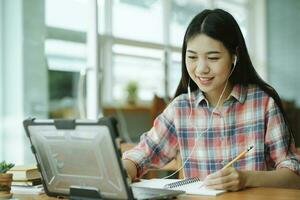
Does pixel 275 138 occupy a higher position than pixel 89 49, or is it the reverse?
pixel 89 49

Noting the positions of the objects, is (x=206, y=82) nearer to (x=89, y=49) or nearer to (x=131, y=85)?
(x=89, y=49)

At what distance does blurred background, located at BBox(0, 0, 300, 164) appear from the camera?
324cm

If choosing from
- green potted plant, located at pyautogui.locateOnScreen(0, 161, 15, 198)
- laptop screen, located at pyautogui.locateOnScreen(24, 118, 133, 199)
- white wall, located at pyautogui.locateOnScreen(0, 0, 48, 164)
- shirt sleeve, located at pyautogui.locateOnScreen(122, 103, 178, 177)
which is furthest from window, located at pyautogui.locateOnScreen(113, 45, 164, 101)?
laptop screen, located at pyautogui.locateOnScreen(24, 118, 133, 199)

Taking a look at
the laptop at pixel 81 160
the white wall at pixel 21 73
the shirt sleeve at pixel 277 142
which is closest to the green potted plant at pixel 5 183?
the laptop at pixel 81 160

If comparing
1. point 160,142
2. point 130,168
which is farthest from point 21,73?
point 130,168

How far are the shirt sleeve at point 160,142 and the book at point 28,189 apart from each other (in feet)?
1.23

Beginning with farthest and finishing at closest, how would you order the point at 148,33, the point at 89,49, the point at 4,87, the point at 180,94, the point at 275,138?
1. the point at 148,33
2. the point at 89,49
3. the point at 4,87
4. the point at 180,94
5. the point at 275,138

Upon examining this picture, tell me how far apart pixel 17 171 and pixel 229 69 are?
702 mm

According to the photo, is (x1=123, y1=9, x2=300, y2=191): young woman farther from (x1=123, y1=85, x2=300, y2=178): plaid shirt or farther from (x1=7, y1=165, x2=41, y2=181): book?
(x1=7, y1=165, x2=41, y2=181): book

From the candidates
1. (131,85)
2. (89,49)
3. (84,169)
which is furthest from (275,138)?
(131,85)

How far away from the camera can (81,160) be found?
1.01m

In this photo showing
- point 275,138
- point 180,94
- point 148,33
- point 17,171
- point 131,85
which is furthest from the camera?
point 148,33

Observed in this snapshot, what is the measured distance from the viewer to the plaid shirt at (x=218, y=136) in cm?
152

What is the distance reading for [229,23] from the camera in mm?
1505
